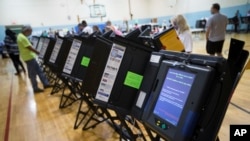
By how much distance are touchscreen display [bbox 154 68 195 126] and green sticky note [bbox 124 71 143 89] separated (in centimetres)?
23

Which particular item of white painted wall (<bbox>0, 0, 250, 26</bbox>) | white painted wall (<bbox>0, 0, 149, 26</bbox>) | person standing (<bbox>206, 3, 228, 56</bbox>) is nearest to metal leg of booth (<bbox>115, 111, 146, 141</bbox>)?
person standing (<bbox>206, 3, 228, 56</bbox>)

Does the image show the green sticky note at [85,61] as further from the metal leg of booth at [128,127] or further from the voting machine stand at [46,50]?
the voting machine stand at [46,50]

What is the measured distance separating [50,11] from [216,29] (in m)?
12.7

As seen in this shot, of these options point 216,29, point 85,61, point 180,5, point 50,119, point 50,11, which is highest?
point 180,5

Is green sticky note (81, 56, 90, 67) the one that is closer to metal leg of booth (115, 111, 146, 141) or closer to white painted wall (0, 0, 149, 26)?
metal leg of booth (115, 111, 146, 141)

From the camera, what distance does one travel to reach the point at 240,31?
37.8ft

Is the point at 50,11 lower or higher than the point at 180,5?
lower

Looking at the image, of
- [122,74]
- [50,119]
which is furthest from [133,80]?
[50,119]

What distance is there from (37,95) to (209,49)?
3708mm

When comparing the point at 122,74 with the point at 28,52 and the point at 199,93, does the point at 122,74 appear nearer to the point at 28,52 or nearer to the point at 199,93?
the point at 199,93

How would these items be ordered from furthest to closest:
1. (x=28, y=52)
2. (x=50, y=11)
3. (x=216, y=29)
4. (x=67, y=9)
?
(x=67, y=9)
(x=50, y=11)
(x=28, y=52)
(x=216, y=29)

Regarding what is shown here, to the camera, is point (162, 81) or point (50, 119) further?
point (50, 119)

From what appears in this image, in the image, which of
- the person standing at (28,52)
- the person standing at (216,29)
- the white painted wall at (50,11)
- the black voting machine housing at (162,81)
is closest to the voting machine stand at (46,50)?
the person standing at (28,52)

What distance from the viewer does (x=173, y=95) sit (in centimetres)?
89
